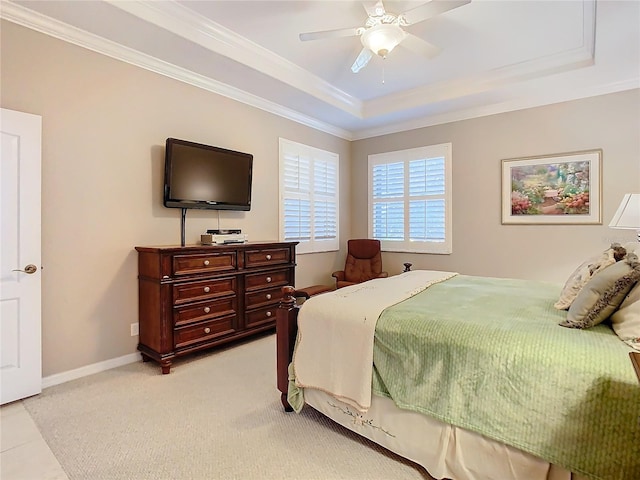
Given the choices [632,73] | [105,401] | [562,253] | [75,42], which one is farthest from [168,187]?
[632,73]

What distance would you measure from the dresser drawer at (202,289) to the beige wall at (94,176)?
1.73ft

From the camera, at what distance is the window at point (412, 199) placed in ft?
16.1

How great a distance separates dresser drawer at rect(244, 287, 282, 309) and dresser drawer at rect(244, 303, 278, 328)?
0.06 meters

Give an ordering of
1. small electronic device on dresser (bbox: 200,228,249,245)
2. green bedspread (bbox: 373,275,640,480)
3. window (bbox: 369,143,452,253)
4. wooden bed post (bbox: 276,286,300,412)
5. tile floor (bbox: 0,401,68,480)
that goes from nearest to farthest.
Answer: green bedspread (bbox: 373,275,640,480) < tile floor (bbox: 0,401,68,480) < wooden bed post (bbox: 276,286,300,412) < small electronic device on dresser (bbox: 200,228,249,245) < window (bbox: 369,143,452,253)

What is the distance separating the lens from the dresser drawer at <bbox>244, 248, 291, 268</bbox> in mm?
3650

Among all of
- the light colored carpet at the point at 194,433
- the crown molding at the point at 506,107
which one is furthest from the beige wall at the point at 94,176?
the crown molding at the point at 506,107

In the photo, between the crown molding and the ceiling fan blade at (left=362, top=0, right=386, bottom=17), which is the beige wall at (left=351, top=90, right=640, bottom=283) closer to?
the crown molding

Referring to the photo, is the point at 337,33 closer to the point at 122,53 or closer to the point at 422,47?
the point at 422,47

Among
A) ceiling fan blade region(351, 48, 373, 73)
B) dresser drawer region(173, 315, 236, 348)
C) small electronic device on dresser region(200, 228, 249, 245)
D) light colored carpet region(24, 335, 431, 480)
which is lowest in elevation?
light colored carpet region(24, 335, 431, 480)

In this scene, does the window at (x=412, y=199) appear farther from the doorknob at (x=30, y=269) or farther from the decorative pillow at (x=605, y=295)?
the doorknob at (x=30, y=269)

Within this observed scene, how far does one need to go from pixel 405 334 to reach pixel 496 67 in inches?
141

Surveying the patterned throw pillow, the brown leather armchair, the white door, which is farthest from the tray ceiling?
the patterned throw pillow

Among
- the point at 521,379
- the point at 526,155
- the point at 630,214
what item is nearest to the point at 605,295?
the point at 521,379

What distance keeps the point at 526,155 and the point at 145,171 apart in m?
4.40
